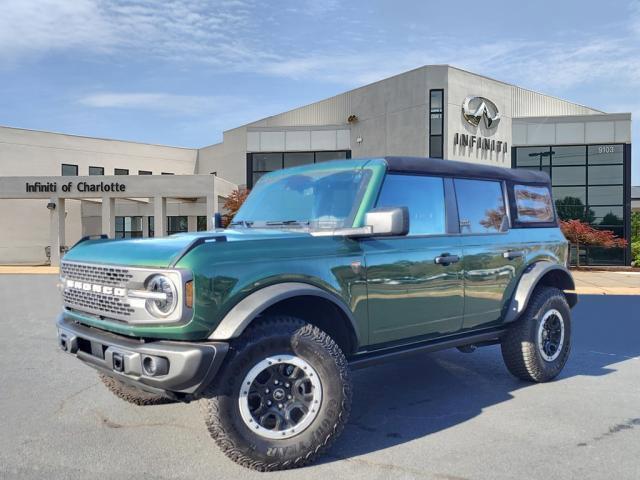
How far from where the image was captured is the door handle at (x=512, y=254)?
4.89 metres

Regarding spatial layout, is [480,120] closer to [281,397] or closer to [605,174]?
[605,174]

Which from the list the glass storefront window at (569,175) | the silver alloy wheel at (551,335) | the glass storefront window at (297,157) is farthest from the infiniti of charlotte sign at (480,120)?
the silver alloy wheel at (551,335)

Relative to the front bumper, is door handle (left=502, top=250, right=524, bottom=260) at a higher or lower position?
higher

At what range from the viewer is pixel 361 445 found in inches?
148

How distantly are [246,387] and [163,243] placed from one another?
41.0 inches

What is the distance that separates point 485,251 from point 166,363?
9.54 feet

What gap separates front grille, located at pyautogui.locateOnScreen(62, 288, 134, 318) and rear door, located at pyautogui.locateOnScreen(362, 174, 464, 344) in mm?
1637

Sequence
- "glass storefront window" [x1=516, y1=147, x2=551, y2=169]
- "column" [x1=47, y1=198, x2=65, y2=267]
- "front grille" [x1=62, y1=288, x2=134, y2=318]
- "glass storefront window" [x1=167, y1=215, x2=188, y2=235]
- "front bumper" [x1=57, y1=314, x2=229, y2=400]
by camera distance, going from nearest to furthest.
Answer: "front bumper" [x1=57, y1=314, x2=229, y2=400] → "front grille" [x1=62, y1=288, x2=134, y2=318] → "column" [x1=47, y1=198, x2=65, y2=267] → "glass storefront window" [x1=516, y1=147, x2=551, y2=169] → "glass storefront window" [x1=167, y1=215, x2=188, y2=235]

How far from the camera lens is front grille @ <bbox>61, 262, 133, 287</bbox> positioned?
3305 mm

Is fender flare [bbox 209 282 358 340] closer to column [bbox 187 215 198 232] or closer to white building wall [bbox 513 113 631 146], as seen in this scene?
white building wall [bbox 513 113 631 146]

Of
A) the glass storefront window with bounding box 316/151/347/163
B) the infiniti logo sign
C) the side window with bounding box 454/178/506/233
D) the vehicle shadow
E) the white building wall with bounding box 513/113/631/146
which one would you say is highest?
the infiniti logo sign

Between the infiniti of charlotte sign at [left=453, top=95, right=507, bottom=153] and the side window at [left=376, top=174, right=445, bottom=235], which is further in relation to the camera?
the infiniti of charlotte sign at [left=453, top=95, right=507, bottom=153]

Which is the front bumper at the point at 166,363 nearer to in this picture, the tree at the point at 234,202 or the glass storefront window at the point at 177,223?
the tree at the point at 234,202

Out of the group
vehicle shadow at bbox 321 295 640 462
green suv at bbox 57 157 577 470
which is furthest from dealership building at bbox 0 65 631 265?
green suv at bbox 57 157 577 470
